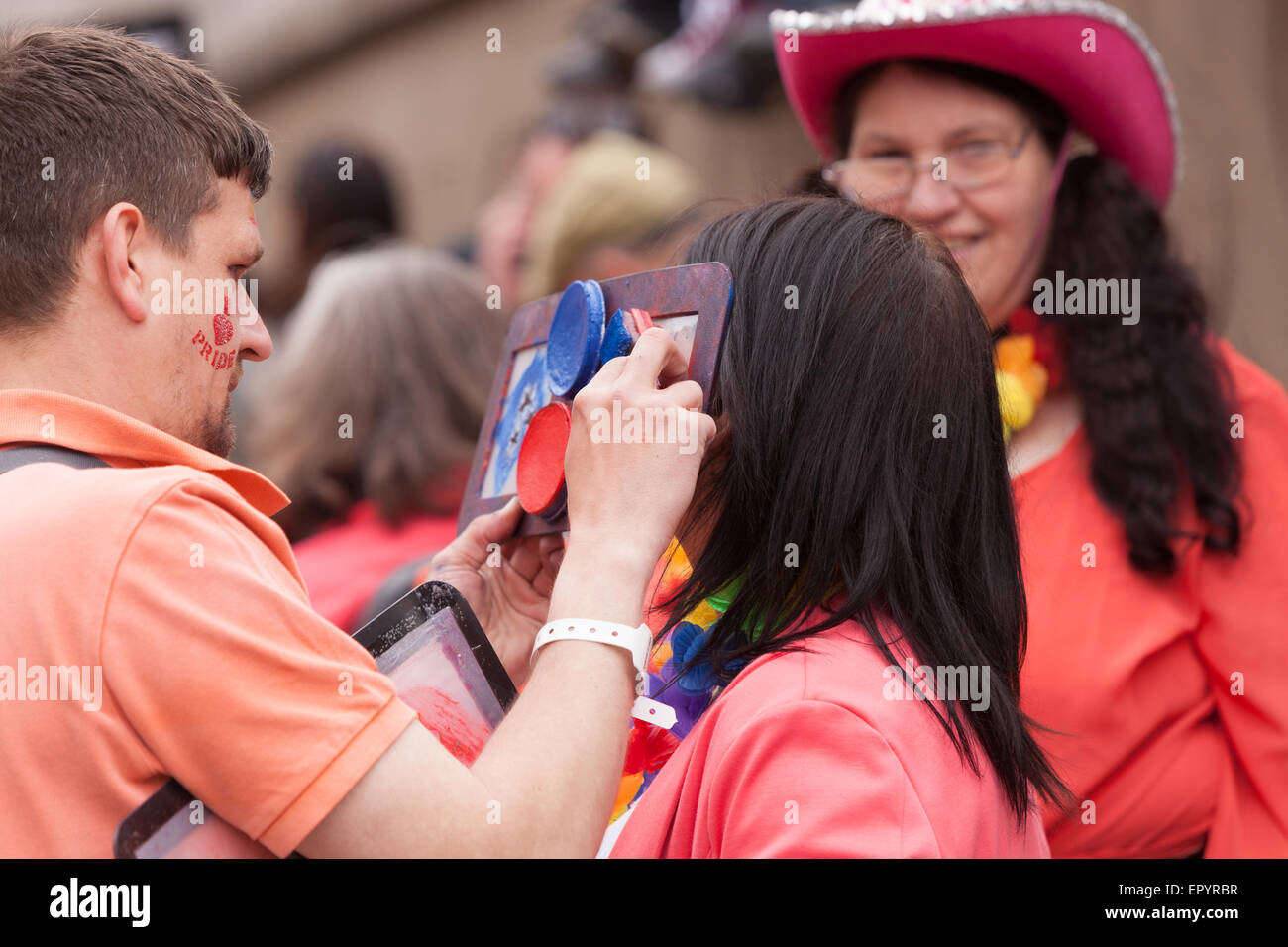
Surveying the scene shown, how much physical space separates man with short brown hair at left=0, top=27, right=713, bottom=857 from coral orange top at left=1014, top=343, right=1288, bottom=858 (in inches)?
38.9

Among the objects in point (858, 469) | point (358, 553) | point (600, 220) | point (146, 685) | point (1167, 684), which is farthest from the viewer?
point (600, 220)

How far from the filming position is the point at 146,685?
4.07 ft

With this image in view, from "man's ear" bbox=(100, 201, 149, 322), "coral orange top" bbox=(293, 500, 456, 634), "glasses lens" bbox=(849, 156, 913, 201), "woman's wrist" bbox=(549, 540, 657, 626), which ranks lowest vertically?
"coral orange top" bbox=(293, 500, 456, 634)

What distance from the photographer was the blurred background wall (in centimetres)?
396

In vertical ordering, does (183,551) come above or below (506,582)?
above

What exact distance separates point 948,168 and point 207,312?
1558 millimetres

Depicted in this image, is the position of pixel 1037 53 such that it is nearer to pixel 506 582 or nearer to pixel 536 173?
pixel 506 582

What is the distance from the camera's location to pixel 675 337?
1.70 metres

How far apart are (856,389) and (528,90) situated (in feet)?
20.5

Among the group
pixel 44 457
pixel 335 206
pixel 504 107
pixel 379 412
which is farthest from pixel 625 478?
pixel 504 107

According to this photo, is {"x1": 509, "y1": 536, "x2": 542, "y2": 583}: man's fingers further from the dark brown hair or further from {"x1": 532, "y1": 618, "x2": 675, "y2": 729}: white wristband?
the dark brown hair

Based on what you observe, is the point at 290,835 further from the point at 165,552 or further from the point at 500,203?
the point at 500,203

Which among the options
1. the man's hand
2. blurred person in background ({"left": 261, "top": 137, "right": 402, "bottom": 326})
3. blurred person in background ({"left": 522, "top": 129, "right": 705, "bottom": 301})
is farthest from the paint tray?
blurred person in background ({"left": 261, "top": 137, "right": 402, "bottom": 326})

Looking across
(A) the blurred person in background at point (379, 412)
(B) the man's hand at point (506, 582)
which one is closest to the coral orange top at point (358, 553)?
(A) the blurred person in background at point (379, 412)
